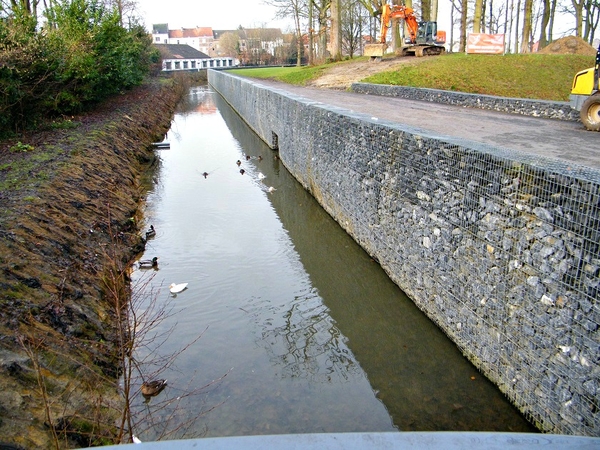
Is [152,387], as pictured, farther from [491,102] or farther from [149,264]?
[491,102]

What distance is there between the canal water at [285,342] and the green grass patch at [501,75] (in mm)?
10884

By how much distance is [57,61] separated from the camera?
48.7 feet

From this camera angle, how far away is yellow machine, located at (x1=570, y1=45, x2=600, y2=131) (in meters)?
10.8

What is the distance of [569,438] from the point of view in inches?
108

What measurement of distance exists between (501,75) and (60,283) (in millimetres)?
18727

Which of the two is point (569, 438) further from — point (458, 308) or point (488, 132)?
point (488, 132)

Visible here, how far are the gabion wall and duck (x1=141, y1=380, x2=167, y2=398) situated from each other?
11.9 feet

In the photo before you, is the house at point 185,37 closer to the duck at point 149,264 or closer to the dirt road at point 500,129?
the dirt road at point 500,129

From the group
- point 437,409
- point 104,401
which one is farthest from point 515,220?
point 104,401

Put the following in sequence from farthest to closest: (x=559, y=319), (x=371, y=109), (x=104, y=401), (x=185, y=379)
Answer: (x=371, y=109), (x=185, y=379), (x=104, y=401), (x=559, y=319)

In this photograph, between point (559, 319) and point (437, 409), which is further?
point (437, 409)

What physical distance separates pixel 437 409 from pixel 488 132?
21.1 feet

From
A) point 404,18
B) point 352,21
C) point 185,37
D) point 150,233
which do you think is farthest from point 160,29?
point 150,233

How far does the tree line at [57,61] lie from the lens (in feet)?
41.0
